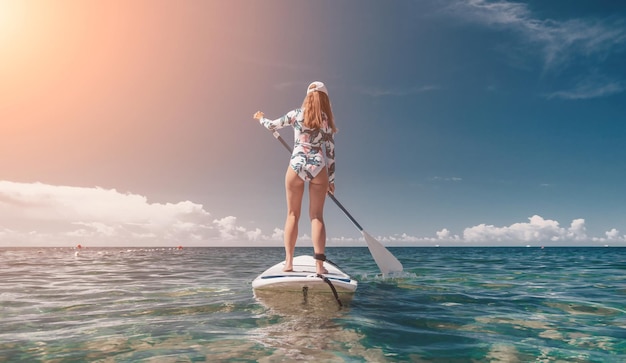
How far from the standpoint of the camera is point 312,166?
700cm

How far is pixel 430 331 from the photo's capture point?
5344mm

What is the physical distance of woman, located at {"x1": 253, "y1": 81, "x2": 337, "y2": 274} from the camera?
7016mm

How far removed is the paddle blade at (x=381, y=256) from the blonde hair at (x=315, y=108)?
3.86 meters

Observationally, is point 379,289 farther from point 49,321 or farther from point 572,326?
point 49,321

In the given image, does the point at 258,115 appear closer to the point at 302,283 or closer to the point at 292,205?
the point at 292,205

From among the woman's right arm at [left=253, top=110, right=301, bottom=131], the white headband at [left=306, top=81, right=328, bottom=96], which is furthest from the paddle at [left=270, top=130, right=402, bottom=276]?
the white headband at [left=306, top=81, right=328, bottom=96]

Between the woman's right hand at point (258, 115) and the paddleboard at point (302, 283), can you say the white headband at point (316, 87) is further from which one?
the paddleboard at point (302, 283)

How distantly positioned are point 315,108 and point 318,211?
183 cm

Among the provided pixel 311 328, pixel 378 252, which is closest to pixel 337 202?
pixel 378 252

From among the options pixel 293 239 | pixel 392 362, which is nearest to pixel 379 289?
pixel 293 239

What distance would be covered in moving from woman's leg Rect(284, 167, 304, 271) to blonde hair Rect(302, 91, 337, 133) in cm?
91

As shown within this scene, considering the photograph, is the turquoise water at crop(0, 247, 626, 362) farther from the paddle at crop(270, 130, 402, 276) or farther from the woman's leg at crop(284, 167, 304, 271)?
the paddle at crop(270, 130, 402, 276)

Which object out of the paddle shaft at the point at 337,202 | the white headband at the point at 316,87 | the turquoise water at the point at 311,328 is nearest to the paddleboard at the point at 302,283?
the turquoise water at the point at 311,328

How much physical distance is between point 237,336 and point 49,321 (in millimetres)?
3208
